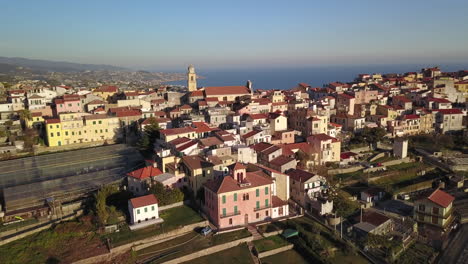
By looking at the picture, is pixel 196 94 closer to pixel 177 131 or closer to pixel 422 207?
pixel 177 131

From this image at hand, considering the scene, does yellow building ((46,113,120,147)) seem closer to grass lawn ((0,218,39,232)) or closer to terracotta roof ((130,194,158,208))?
grass lawn ((0,218,39,232))

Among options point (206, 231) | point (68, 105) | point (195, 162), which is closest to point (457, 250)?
point (206, 231)

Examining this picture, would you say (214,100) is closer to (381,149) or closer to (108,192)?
(381,149)

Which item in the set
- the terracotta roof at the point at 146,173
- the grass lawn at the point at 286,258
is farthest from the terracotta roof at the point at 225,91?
the grass lawn at the point at 286,258

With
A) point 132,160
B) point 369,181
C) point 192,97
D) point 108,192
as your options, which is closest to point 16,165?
point 132,160

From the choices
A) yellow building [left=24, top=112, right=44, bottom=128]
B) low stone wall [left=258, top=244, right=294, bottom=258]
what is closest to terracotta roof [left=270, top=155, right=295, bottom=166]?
low stone wall [left=258, top=244, right=294, bottom=258]
